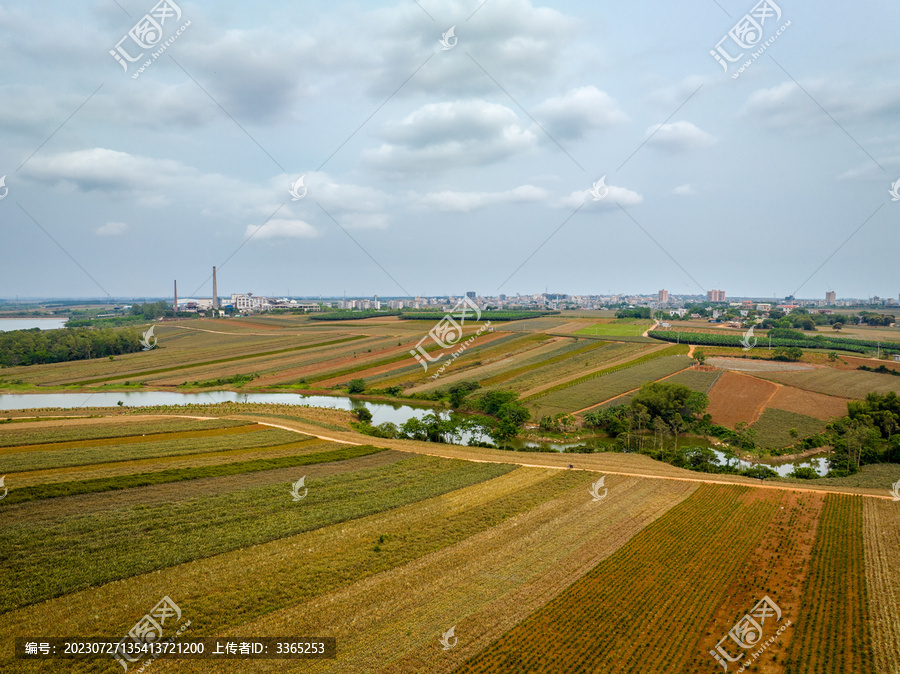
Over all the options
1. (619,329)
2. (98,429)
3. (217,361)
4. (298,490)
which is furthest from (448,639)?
(619,329)

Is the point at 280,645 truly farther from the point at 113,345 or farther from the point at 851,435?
the point at 113,345

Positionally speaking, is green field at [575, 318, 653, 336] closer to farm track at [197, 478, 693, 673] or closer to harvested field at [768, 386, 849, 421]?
harvested field at [768, 386, 849, 421]

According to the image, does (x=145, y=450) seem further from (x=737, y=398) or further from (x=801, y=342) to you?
(x=801, y=342)

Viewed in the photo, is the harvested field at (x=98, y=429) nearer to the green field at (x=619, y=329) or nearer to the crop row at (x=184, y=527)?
the crop row at (x=184, y=527)

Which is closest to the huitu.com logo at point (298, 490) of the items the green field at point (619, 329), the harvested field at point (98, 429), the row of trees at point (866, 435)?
the harvested field at point (98, 429)

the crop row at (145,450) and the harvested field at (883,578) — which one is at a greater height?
the crop row at (145,450)

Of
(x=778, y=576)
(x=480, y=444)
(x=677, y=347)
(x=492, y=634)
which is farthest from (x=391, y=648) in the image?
(x=677, y=347)

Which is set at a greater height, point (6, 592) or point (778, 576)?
point (6, 592)
